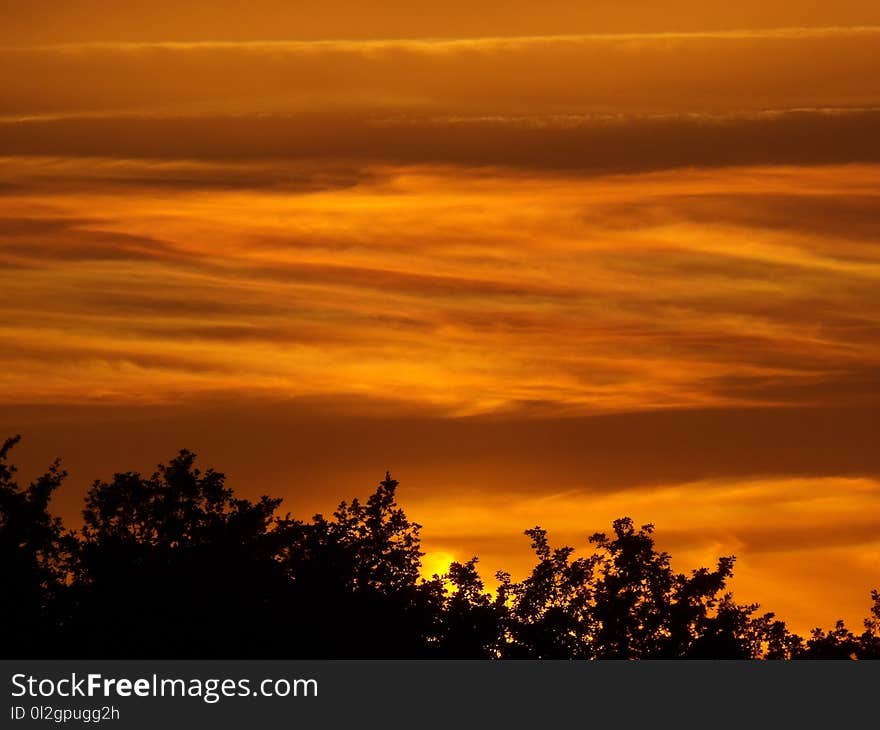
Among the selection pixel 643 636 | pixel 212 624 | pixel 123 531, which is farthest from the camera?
pixel 643 636

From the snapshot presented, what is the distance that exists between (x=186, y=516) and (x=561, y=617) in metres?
13.9

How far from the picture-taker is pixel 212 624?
75250 mm

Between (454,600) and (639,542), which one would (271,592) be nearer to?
(454,600)
